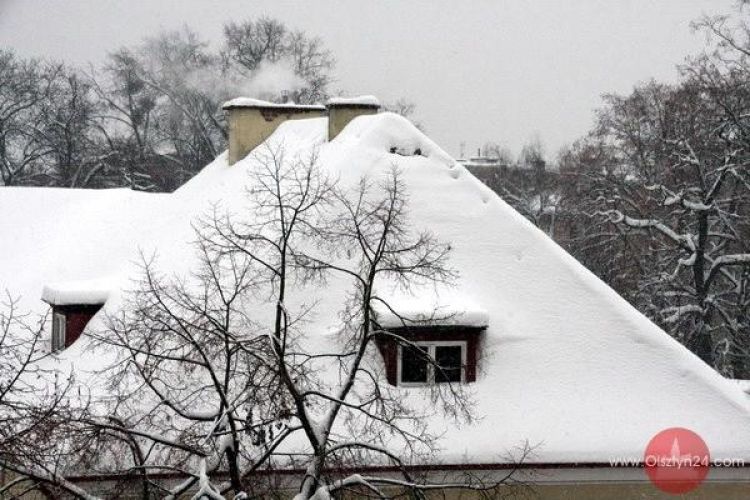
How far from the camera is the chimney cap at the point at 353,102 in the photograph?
16.2 meters

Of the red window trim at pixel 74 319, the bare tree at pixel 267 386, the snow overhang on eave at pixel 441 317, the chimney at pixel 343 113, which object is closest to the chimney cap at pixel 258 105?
the chimney at pixel 343 113

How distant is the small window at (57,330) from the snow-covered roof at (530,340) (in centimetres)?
86

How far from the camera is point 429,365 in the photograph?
1165cm

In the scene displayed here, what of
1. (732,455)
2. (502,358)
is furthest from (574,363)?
(732,455)

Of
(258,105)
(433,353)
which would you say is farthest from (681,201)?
(433,353)

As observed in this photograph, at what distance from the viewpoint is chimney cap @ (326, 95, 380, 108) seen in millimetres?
16203

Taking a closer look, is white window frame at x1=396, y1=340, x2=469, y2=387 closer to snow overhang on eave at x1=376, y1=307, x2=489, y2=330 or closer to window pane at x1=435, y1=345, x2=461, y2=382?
window pane at x1=435, y1=345, x2=461, y2=382

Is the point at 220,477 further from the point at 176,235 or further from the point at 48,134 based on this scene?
the point at 48,134

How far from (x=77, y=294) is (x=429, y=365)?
5521 millimetres

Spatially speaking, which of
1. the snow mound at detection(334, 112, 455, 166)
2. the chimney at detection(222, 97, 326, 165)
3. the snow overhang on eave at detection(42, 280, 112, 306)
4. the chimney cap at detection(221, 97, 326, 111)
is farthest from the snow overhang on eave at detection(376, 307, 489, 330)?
the chimney cap at detection(221, 97, 326, 111)

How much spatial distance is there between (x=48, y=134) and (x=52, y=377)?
32.8m

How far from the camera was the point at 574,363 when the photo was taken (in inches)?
473

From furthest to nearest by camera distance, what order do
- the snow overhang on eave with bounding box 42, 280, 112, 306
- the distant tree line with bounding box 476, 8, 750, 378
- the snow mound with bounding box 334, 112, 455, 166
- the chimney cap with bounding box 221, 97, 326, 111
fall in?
1. the distant tree line with bounding box 476, 8, 750, 378
2. the chimney cap with bounding box 221, 97, 326, 111
3. the snow mound with bounding box 334, 112, 455, 166
4. the snow overhang on eave with bounding box 42, 280, 112, 306

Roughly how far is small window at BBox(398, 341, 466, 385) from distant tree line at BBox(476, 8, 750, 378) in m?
13.6
